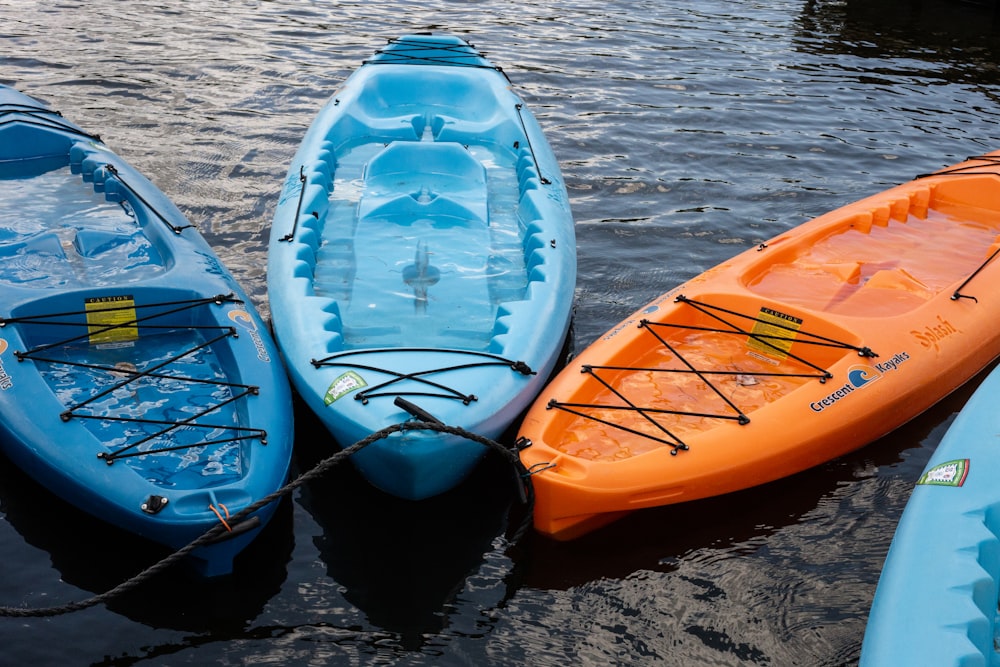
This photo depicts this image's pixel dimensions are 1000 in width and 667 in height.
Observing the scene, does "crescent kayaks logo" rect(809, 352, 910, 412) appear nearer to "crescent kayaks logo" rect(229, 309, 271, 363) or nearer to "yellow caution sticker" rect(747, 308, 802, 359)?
"yellow caution sticker" rect(747, 308, 802, 359)

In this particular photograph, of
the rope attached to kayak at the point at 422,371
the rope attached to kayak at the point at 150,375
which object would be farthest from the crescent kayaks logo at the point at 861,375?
the rope attached to kayak at the point at 150,375

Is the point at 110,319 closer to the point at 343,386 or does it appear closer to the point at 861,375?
the point at 343,386

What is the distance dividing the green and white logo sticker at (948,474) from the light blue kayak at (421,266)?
1.91m

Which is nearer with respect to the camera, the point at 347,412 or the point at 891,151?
the point at 347,412

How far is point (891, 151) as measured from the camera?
9.59 metres

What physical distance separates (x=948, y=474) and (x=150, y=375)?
383 cm

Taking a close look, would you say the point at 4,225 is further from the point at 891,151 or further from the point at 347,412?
the point at 891,151

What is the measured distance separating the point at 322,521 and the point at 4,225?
3.23 meters

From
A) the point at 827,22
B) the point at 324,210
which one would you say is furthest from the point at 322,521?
the point at 827,22

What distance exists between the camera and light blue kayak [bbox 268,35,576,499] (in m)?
4.44

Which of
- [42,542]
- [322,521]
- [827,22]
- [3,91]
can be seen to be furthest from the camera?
[827,22]

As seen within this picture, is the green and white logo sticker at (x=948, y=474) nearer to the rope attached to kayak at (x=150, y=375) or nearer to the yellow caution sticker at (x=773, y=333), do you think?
the yellow caution sticker at (x=773, y=333)

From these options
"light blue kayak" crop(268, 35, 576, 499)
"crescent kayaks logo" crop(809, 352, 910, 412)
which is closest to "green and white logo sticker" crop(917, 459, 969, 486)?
"crescent kayaks logo" crop(809, 352, 910, 412)

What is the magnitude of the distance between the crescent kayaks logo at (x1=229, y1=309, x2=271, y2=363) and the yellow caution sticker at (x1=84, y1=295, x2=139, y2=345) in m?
0.53
